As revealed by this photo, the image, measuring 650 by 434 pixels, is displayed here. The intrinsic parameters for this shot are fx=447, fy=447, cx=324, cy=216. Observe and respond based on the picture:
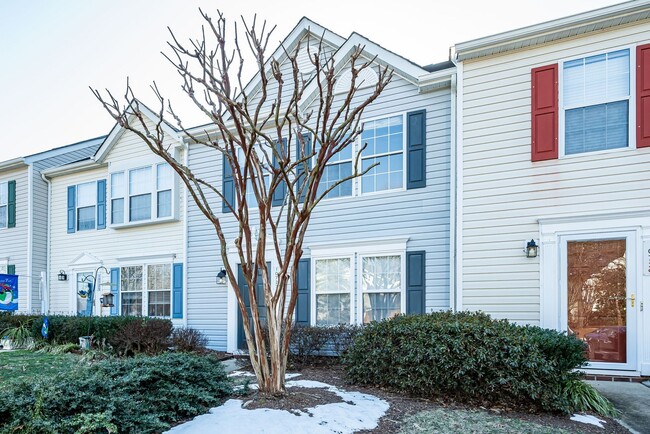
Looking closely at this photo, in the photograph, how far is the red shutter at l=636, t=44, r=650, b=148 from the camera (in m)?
6.09

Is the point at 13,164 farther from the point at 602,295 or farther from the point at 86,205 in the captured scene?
the point at 602,295

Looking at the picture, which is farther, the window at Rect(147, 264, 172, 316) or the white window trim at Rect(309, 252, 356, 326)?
the window at Rect(147, 264, 172, 316)

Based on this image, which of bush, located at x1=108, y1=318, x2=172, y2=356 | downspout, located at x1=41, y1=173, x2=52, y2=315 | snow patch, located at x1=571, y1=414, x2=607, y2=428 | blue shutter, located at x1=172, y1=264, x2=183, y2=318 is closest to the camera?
snow patch, located at x1=571, y1=414, x2=607, y2=428

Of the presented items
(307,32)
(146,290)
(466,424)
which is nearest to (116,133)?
(146,290)

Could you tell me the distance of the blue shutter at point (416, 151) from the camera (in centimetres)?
786

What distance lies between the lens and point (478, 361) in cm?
474

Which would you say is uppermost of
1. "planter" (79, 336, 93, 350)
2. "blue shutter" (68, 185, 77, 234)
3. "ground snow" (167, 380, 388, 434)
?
"blue shutter" (68, 185, 77, 234)

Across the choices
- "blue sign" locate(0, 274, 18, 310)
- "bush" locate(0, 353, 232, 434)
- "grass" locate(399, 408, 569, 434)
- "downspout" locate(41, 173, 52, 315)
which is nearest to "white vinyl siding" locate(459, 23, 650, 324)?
"grass" locate(399, 408, 569, 434)

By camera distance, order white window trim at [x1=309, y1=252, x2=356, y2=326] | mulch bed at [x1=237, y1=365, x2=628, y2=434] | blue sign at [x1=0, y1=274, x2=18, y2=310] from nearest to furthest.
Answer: mulch bed at [x1=237, y1=365, x2=628, y2=434] → white window trim at [x1=309, y1=252, x2=356, y2=326] → blue sign at [x1=0, y1=274, x2=18, y2=310]

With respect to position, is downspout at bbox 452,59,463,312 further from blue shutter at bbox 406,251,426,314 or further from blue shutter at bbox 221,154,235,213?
blue shutter at bbox 221,154,235,213

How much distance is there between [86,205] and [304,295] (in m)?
7.37

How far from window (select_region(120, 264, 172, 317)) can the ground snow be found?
692 cm

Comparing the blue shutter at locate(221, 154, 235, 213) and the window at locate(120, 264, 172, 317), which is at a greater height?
the blue shutter at locate(221, 154, 235, 213)

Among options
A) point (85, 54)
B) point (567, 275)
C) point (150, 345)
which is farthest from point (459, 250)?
point (85, 54)
